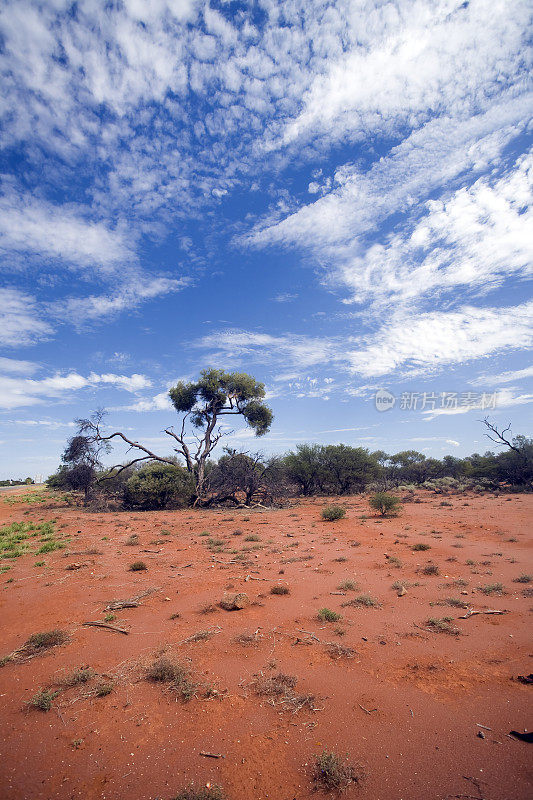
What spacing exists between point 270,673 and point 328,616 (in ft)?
7.13

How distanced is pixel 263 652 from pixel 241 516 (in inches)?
651

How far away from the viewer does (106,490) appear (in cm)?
3234

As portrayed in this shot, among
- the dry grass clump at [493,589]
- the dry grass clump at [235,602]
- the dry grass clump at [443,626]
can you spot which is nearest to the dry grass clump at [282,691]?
the dry grass clump at [235,602]

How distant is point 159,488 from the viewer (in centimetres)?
2617

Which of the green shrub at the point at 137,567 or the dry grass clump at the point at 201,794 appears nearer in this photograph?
the dry grass clump at the point at 201,794

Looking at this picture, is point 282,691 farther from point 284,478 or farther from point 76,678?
point 284,478

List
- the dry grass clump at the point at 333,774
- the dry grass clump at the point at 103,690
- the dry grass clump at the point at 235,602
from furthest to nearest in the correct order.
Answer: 1. the dry grass clump at the point at 235,602
2. the dry grass clump at the point at 103,690
3. the dry grass clump at the point at 333,774

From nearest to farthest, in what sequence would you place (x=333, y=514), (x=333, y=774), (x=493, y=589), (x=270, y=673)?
1. (x=333, y=774)
2. (x=270, y=673)
3. (x=493, y=589)
4. (x=333, y=514)

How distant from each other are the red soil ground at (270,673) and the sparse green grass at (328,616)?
0.53 ft

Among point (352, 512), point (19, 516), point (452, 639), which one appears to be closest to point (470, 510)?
point (352, 512)

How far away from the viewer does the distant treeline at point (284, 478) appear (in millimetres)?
27281

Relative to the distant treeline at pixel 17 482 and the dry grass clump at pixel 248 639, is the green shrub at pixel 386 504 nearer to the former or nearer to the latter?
the dry grass clump at pixel 248 639

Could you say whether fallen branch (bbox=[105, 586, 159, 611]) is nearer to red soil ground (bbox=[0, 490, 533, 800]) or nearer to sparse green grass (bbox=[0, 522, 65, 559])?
red soil ground (bbox=[0, 490, 533, 800])

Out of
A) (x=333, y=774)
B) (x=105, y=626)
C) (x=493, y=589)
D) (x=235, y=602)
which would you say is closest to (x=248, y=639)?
(x=235, y=602)
